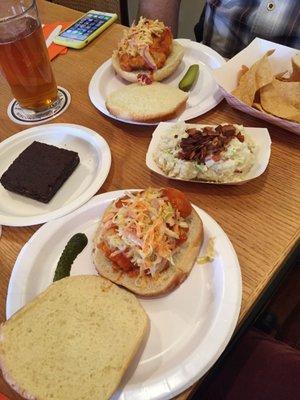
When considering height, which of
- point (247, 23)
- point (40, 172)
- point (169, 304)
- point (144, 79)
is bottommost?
point (169, 304)

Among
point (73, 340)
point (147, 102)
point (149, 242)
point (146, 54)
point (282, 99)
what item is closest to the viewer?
point (73, 340)

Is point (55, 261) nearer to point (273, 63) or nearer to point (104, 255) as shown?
point (104, 255)

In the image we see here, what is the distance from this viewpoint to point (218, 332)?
2.66ft

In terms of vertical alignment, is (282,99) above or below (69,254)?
above

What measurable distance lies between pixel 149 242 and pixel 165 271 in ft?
0.29

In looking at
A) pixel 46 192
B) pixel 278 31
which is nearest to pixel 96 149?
pixel 46 192

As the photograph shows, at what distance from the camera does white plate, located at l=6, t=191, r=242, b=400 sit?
2.52 feet

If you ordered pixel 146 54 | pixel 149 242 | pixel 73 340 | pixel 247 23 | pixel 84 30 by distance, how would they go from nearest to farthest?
pixel 73 340
pixel 149 242
pixel 146 54
pixel 247 23
pixel 84 30

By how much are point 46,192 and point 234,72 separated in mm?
794

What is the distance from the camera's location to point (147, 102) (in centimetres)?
136

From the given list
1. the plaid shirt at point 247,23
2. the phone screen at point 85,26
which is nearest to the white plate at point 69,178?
the phone screen at point 85,26

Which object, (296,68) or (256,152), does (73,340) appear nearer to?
(256,152)

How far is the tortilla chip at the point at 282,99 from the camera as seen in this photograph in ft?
3.94

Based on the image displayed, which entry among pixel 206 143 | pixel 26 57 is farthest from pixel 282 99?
pixel 26 57
